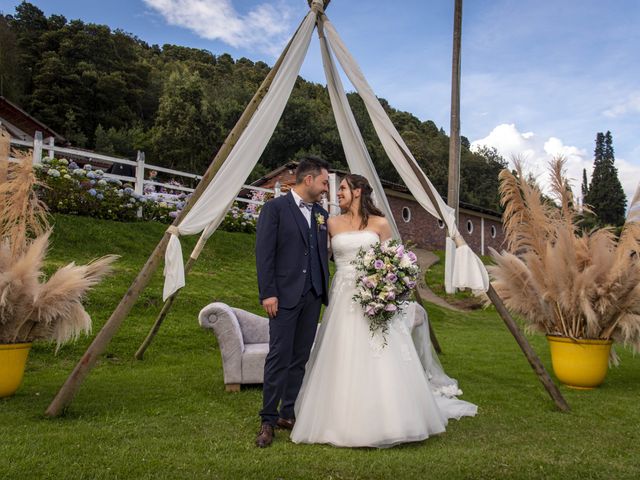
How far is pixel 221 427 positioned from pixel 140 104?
134 feet

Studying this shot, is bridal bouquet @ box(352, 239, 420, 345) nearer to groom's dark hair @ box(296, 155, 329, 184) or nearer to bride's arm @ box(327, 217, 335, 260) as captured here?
bride's arm @ box(327, 217, 335, 260)

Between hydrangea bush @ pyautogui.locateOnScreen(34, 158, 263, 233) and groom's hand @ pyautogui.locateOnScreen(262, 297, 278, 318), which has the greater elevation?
hydrangea bush @ pyautogui.locateOnScreen(34, 158, 263, 233)

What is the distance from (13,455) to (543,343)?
10198mm

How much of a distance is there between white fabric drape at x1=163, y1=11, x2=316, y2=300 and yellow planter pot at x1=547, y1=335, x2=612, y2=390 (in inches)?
165

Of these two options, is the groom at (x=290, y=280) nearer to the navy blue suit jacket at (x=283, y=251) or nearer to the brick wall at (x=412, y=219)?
the navy blue suit jacket at (x=283, y=251)

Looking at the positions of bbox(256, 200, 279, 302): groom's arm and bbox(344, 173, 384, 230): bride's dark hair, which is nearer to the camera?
bbox(256, 200, 279, 302): groom's arm

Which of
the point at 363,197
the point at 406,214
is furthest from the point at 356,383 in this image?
the point at 406,214

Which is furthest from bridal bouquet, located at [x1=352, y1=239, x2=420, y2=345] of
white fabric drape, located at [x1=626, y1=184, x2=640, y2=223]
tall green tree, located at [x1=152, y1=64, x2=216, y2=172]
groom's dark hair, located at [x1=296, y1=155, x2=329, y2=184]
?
tall green tree, located at [x1=152, y1=64, x2=216, y2=172]

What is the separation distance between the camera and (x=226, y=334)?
226 inches

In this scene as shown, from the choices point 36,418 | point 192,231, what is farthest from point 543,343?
point 36,418

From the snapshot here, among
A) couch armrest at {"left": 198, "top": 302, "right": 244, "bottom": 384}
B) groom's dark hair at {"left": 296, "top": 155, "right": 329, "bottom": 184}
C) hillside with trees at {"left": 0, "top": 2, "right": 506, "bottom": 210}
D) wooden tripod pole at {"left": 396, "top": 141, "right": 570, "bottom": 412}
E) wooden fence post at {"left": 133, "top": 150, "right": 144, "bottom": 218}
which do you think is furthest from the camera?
hillside with trees at {"left": 0, "top": 2, "right": 506, "bottom": 210}

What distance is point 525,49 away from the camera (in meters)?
9.85

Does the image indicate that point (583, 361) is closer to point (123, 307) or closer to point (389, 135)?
point (389, 135)

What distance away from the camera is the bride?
379cm
